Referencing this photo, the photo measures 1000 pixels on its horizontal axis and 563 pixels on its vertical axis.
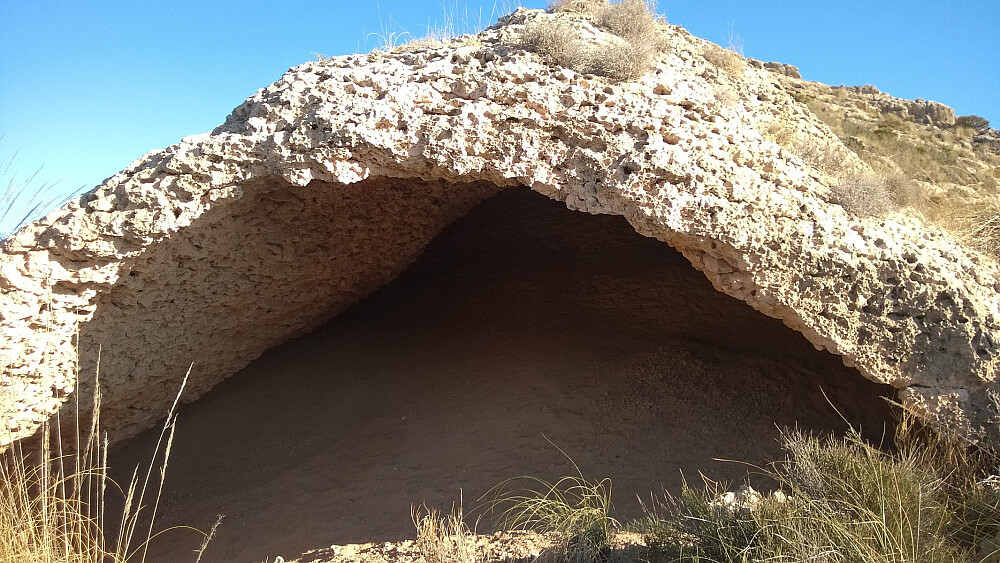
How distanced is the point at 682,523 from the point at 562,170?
2.19 metres

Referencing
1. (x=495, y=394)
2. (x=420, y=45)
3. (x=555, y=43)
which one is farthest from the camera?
(x=495, y=394)

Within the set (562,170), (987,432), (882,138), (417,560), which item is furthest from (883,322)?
(882,138)

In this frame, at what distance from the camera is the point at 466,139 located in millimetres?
4152

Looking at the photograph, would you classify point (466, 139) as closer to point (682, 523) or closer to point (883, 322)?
point (682, 523)

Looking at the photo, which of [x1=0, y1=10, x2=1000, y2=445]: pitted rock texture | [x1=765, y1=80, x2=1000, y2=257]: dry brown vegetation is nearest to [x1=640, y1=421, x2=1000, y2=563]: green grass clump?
[x1=0, y1=10, x2=1000, y2=445]: pitted rock texture

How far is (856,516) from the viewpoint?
319 cm

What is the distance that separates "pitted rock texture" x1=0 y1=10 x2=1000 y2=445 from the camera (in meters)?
3.99

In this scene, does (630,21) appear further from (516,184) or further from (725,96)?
(516,184)

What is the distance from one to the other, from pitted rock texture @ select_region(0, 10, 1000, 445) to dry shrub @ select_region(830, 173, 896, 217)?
0.41 feet

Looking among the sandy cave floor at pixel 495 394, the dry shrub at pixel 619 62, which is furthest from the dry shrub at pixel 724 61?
the sandy cave floor at pixel 495 394

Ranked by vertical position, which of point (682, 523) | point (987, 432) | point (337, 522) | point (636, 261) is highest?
point (636, 261)

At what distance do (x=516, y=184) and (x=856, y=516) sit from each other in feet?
8.76

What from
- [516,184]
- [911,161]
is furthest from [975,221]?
[516,184]

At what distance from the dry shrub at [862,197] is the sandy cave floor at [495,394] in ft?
4.80
